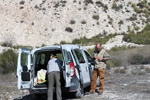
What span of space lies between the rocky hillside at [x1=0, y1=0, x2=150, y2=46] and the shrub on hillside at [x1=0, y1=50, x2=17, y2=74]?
18.9 metres

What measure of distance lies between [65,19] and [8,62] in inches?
989

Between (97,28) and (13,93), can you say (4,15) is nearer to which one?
(97,28)

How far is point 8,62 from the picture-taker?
25.2m

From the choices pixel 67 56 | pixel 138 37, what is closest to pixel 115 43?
pixel 138 37

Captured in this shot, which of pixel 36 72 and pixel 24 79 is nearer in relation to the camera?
pixel 24 79

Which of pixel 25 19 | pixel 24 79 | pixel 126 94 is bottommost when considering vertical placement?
pixel 126 94

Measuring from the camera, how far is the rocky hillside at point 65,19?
154ft

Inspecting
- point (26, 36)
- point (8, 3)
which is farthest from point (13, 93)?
point (8, 3)

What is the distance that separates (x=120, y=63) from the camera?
27250 millimetres

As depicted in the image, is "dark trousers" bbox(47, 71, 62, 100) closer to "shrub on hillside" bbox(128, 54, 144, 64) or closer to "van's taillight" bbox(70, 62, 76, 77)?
"van's taillight" bbox(70, 62, 76, 77)

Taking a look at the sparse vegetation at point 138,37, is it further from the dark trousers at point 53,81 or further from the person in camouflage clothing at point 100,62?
the dark trousers at point 53,81

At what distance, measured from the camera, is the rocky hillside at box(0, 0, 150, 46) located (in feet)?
154

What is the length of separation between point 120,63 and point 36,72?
1663 cm

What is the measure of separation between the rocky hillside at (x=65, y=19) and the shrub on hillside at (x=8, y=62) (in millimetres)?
18917
